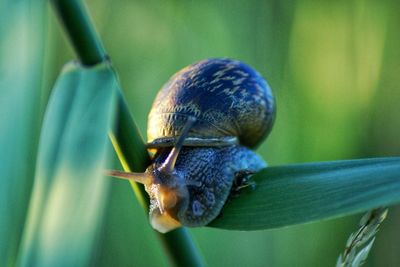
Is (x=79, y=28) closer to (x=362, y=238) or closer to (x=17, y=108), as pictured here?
(x=17, y=108)

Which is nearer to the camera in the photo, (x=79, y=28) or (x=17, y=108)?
(x=17, y=108)

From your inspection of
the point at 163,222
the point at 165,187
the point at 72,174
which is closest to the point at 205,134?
the point at 165,187

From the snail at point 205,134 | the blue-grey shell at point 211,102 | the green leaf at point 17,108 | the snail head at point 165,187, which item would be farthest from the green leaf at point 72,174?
the blue-grey shell at point 211,102

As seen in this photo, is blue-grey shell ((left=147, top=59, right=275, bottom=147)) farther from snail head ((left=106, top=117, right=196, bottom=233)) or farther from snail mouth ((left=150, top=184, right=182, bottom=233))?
snail mouth ((left=150, top=184, right=182, bottom=233))

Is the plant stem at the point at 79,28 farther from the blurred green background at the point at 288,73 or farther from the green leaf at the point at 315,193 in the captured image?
the blurred green background at the point at 288,73

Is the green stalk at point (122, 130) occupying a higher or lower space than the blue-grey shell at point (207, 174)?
higher

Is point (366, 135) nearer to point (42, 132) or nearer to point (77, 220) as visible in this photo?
point (42, 132)

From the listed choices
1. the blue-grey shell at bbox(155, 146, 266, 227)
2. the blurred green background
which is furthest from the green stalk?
the blurred green background
